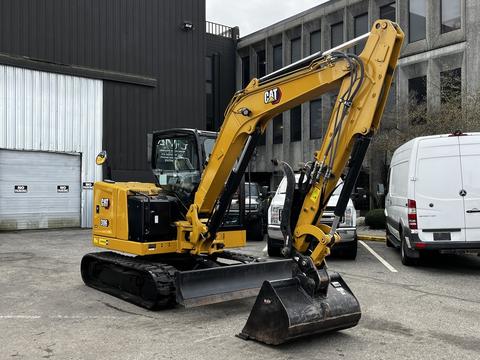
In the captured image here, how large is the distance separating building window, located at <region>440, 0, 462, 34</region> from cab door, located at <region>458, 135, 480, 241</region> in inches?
617

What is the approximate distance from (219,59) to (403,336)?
99.6ft

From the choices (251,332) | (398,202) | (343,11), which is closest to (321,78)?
(251,332)

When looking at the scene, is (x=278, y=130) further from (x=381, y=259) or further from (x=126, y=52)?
(x=381, y=259)

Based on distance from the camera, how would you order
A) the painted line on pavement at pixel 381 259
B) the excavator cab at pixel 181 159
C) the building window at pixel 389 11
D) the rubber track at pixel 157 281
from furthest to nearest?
the building window at pixel 389 11
the painted line on pavement at pixel 381 259
the excavator cab at pixel 181 159
the rubber track at pixel 157 281

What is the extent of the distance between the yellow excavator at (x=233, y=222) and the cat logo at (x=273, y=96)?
13 millimetres

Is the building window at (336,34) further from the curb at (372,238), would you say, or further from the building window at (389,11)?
the curb at (372,238)

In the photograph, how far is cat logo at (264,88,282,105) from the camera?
6.48 metres

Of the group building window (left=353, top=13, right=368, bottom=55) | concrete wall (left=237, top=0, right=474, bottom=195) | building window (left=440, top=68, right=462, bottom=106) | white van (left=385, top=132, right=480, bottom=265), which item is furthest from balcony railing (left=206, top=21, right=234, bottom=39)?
white van (left=385, top=132, right=480, bottom=265)

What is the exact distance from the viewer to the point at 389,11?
26828 mm

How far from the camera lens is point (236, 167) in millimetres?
7102

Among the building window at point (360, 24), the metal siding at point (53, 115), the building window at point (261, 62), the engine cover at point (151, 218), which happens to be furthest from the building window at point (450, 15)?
the engine cover at point (151, 218)

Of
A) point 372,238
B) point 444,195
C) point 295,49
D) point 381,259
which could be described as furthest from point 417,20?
point 444,195

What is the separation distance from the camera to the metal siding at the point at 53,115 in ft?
59.8

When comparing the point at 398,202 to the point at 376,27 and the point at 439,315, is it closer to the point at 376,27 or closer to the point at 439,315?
the point at 439,315
